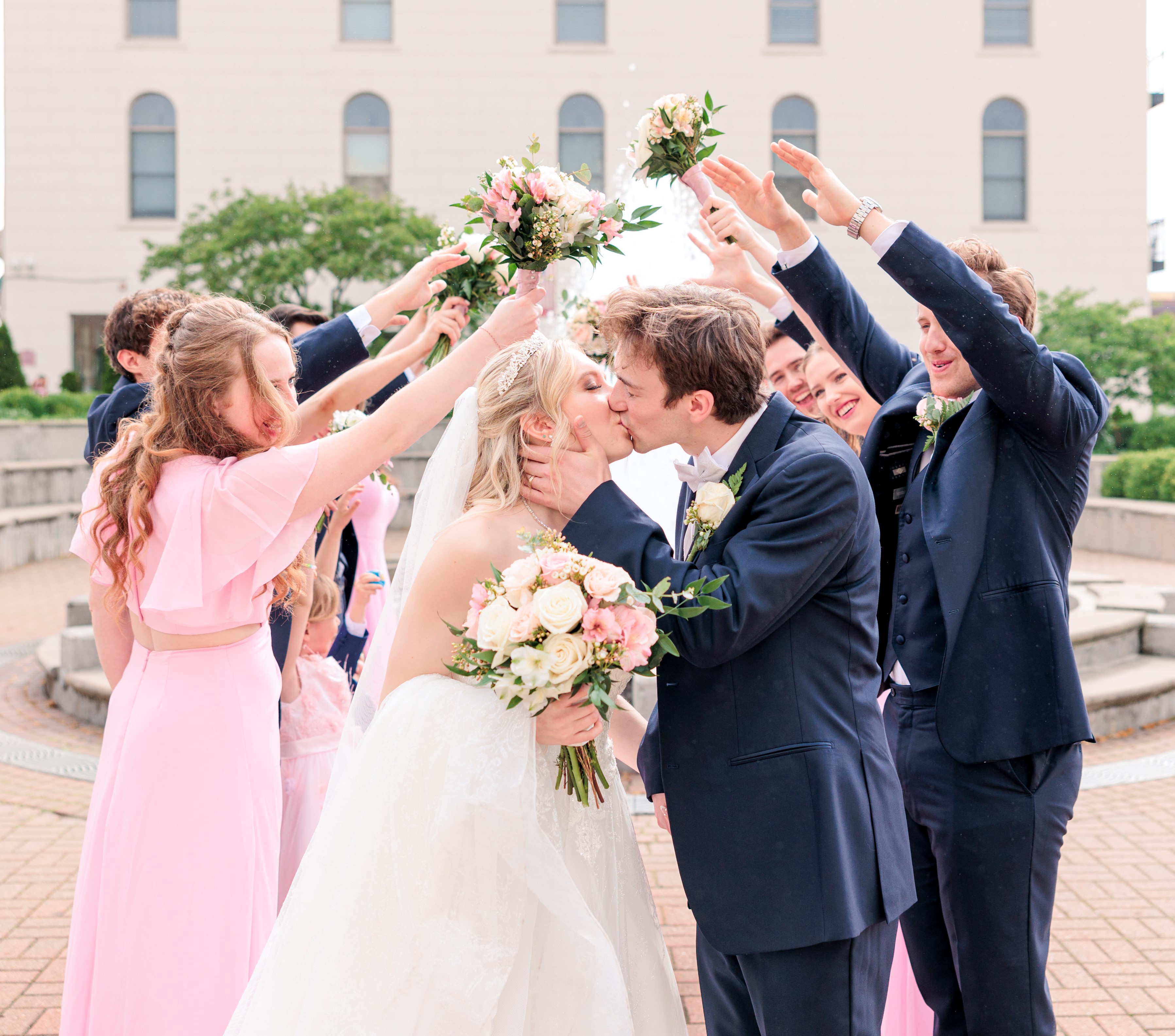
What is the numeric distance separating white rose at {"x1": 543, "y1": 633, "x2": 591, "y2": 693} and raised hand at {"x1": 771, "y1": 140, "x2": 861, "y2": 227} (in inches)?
52.2

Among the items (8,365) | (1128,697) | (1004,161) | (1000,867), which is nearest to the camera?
(1000,867)

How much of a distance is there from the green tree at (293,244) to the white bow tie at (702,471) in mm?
19991

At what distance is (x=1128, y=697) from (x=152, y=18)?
28897 millimetres

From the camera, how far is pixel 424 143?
27.8 metres

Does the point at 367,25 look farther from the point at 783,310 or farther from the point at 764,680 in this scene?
the point at 764,680

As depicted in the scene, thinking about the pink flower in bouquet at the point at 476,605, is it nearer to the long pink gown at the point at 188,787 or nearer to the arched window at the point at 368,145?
the long pink gown at the point at 188,787

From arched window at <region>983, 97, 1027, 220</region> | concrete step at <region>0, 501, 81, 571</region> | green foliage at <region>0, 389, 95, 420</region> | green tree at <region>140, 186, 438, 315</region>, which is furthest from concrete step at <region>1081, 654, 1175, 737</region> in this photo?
arched window at <region>983, 97, 1027, 220</region>

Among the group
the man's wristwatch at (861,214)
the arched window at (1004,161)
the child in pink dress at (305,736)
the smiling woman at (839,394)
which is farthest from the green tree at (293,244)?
the man's wristwatch at (861,214)

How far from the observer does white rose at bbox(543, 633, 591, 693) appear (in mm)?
2152

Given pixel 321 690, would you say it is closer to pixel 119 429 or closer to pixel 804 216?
pixel 119 429

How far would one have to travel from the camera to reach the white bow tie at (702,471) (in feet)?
8.20

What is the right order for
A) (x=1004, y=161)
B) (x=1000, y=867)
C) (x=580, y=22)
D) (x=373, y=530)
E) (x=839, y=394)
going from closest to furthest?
(x=1000, y=867) < (x=839, y=394) < (x=373, y=530) < (x=580, y=22) < (x=1004, y=161)

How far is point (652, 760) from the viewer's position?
2.66 m

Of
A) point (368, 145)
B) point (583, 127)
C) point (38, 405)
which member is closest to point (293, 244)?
point (38, 405)
